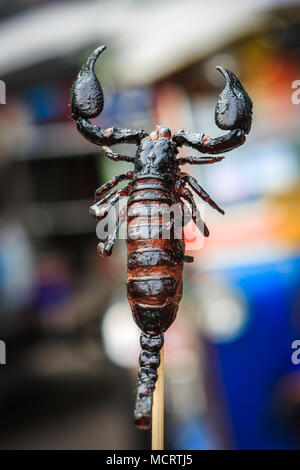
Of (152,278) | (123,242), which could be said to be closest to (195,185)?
(152,278)

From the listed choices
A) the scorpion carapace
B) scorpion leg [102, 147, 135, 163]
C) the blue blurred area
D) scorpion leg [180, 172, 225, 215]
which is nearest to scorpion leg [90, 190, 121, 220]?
the scorpion carapace

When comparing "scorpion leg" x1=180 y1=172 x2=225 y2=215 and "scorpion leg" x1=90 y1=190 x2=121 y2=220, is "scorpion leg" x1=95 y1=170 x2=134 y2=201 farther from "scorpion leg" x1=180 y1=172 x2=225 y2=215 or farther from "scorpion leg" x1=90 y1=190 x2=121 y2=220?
"scorpion leg" x1=180 y1=172 x2=225 y2=215

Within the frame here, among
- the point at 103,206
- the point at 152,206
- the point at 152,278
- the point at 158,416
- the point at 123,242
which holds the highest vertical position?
the point at 123,242

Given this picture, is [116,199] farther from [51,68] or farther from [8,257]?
[8,257]

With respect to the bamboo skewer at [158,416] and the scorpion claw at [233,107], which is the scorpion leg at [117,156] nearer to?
the scorpion claw at [233,107]

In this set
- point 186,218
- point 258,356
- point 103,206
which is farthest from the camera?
point 258,356

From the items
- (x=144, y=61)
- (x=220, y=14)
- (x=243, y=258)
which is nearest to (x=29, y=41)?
(x=144, y=61)

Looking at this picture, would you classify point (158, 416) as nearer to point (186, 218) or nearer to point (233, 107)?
point (186, 218)
